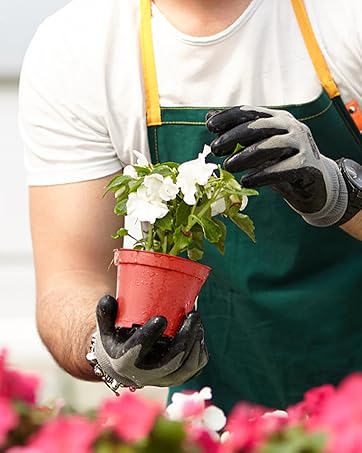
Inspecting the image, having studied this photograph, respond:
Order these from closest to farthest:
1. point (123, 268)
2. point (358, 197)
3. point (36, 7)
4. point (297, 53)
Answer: point (123, 268), point (358, 197), point (297, 53), point (36, 7)

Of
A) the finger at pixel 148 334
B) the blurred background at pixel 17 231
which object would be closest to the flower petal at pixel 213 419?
the finger at pixel 148 334

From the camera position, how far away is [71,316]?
199 centimetres

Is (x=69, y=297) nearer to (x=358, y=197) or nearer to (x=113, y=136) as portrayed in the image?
(x=113, y=136)

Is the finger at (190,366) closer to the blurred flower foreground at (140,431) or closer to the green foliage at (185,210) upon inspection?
the green foliage at (185,210)

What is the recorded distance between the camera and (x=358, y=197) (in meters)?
1.94

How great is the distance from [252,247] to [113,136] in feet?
1.35

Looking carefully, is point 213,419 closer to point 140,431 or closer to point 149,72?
point 140,431

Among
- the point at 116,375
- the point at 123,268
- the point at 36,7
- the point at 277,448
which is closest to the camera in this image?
the point at 277,448

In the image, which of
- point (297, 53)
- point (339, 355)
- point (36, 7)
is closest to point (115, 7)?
point (297, 53)

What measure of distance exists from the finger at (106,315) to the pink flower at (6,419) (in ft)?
3.21

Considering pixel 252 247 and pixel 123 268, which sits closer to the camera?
pixel 123 268

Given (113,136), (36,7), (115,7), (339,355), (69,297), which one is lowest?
(339,355)

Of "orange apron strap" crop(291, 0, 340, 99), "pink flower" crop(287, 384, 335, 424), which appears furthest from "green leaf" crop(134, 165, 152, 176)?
"pink flower" crop(287, 384, 335, 424)

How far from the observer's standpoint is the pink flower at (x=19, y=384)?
69 cm
